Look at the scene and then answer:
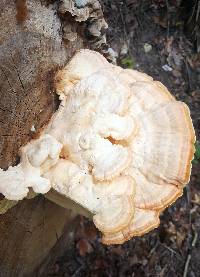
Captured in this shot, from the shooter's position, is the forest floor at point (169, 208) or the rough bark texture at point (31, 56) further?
the forest floor at point (169, 208)

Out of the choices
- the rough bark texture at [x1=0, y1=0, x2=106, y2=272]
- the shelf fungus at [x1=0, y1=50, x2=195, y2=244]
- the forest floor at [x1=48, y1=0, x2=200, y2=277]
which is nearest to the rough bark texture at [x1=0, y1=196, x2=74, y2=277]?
the rough bark texture at [x1=0, y1=0, x2=106, y2=272]

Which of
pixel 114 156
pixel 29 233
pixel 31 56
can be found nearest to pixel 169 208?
pixel 29 233

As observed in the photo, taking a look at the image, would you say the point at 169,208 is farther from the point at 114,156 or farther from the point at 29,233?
the point at 114,156

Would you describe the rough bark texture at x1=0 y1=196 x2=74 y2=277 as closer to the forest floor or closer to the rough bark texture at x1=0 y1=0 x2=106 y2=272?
the rough bark texture at x1=0 y1=0 x2=106 y2=272

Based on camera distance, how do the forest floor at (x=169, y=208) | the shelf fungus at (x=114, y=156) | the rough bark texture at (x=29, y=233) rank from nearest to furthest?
1. the shelf fungus at (x=114, y=156)
2. the rough bark texture at (x=29, y=233)
3. the forest floor at (x=169, y=208)

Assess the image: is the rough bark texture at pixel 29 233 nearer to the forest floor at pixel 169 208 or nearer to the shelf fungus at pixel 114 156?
the shelf fungus at pixel 114 156

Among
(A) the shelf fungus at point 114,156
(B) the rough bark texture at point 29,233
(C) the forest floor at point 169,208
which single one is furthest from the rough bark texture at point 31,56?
(C) the forest floor at point 169,208

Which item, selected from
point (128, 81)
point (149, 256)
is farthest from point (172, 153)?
point (149, 256)
